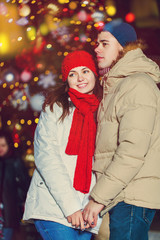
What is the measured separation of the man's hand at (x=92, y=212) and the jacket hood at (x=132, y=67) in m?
0.90

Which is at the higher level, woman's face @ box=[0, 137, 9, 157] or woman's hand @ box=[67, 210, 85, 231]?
woman's hand @ box=[67, 210, 85, 231]

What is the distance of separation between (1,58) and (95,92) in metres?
1.86

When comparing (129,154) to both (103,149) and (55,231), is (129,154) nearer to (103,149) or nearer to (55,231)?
Answer: (103,149)

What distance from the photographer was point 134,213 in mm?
2105

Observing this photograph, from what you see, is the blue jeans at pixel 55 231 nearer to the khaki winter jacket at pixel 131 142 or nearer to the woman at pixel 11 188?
the khaki winter jacket at pixel 131 142

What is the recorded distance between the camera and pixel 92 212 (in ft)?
7.06

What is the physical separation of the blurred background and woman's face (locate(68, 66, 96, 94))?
0.46m

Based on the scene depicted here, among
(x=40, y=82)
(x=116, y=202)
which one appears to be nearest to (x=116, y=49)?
(x=116, y=202)

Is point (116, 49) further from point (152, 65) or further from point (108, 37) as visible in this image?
point (152, 65)

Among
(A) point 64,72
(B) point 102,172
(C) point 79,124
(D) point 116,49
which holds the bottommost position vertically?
(B) point 102,172

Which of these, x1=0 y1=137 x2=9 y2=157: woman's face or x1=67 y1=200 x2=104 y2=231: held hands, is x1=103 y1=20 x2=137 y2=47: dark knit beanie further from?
x1=0 y1=137 x2=9 y2=157: woman's face

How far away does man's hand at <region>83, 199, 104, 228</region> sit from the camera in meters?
2.13

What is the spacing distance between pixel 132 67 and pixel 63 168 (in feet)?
2.99

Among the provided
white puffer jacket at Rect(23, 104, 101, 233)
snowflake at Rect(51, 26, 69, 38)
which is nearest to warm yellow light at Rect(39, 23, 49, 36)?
snowflake at Rect(51, 26, 69, 38)
